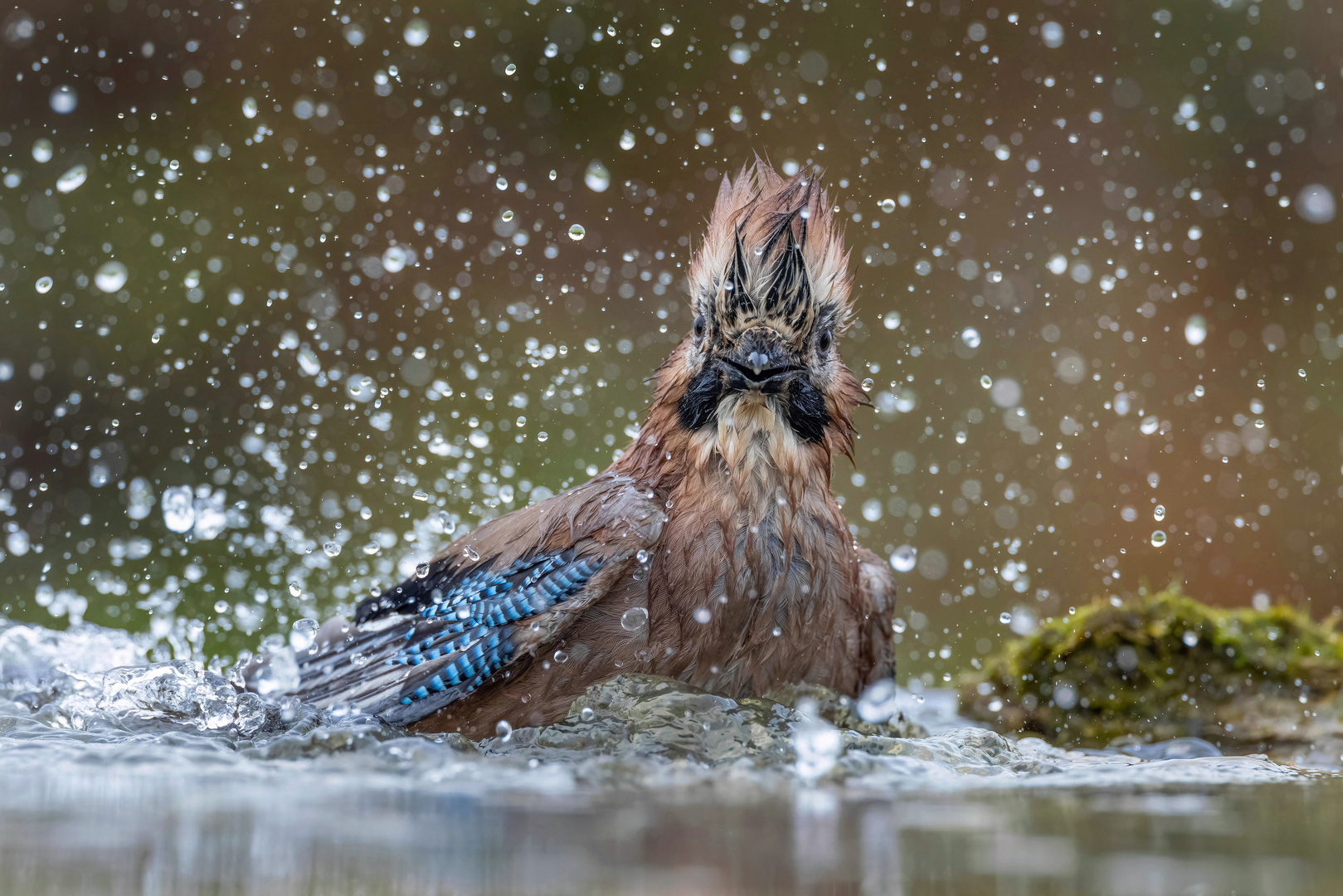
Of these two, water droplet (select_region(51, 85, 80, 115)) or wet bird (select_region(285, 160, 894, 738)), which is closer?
wet bird (select_region(285, 160, 894, 738))

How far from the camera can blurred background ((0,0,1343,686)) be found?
7.86 m

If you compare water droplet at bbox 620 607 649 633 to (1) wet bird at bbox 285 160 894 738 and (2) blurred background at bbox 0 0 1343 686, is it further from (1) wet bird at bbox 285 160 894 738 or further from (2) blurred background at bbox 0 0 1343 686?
(2) blurred background at bbox 0 0 1343 686

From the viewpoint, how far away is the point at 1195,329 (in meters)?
8.35

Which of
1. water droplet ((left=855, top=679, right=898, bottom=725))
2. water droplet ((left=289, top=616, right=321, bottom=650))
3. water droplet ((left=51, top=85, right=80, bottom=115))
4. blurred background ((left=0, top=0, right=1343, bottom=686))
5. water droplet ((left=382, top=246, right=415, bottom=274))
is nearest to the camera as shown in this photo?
water droplet ((left=855, top=679, right=898, bottom=725))

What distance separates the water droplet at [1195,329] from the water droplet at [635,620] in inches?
233

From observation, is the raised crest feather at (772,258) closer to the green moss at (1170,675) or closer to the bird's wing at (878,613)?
the bird's wing at (878,613)

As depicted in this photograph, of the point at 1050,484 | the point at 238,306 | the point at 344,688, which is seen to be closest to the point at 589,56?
the point at 238,306

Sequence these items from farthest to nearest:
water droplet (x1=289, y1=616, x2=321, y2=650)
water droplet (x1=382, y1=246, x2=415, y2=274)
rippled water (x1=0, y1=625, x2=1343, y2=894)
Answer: water droplet (x1=382, y1=246, x2=415, y2=274)
water droplet (x1=289, y1=616, x2=321, y2=650)
rippled water (x1=0, y1=625, x2=1343, y2=894)

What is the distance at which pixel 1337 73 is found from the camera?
27.7 ft

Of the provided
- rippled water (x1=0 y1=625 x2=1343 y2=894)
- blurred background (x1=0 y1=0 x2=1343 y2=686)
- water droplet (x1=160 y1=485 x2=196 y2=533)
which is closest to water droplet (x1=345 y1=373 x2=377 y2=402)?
blurred background (x1=0 y1=0 x2=1343 y2=686)

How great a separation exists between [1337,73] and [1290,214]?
108 cm

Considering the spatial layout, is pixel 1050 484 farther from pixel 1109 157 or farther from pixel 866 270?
pixel 1109 157

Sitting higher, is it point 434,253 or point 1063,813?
point 434,253

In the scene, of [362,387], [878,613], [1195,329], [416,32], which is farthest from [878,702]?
[416,32]
